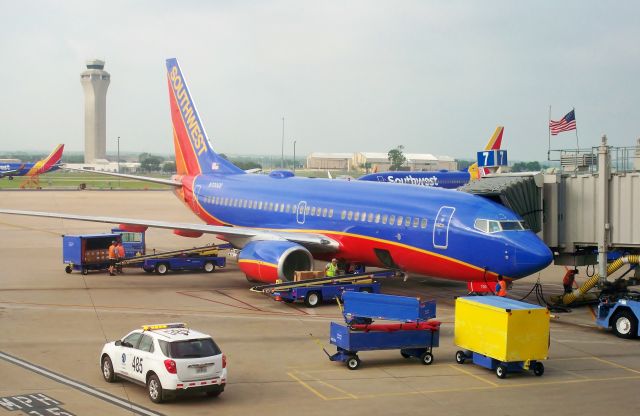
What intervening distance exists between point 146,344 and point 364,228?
Result: 1514 cm

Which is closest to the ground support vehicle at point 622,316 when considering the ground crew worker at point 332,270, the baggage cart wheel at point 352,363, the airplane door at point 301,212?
the baggage cart wheel at point 352,363

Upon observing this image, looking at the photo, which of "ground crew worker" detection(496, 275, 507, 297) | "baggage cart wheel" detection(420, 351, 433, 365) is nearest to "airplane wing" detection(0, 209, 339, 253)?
"ground crew worker" detection(496, 275, 507, 297)

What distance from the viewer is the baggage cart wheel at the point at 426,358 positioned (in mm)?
21312

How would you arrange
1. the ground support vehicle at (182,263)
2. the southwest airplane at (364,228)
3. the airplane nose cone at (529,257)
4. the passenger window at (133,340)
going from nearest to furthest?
1. the passenger window at (133,340)
2. the airplane nose cone at (529,257)
3. the southwest airplane at (364,228)
4. the ground support vehicle at (182,263)

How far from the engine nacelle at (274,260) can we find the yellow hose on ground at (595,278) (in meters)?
9.67

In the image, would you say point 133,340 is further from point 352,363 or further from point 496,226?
point 496,226

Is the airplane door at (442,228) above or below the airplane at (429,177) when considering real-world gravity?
below

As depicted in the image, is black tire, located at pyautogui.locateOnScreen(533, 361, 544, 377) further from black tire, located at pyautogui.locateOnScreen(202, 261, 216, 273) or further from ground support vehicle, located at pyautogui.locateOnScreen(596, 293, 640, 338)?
black tire, located at pyautogui.locateOnScreen(202, 261, 216, 273)

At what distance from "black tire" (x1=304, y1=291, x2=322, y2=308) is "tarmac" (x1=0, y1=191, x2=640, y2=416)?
1.50 feet

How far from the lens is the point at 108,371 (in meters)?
19.0

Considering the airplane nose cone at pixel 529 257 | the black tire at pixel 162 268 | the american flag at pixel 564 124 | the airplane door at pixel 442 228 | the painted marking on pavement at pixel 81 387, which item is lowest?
the painted marking on pavement at pixel 81 387

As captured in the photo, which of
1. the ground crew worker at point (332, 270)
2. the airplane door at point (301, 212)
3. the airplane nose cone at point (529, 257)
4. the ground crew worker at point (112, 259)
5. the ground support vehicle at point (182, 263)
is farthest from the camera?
the ground support vehicle at point (182, 263)

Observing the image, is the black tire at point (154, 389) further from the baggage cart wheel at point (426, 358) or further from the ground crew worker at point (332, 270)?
the ground crew worker at point (332, 270)

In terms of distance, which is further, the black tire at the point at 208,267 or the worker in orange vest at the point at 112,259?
the black tire at the point at 208,267
